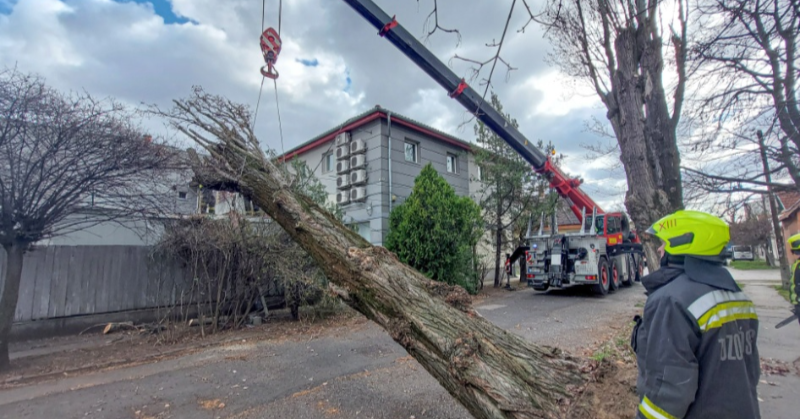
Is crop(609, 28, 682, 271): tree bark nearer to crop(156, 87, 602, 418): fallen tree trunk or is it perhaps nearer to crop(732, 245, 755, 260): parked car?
crop(156, 87, 602, 418): fallen tree trunk

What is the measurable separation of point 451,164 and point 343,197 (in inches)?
206

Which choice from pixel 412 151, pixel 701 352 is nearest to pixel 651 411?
pixel 701 352

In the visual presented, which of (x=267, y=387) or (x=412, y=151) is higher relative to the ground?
(x=412, y=151)

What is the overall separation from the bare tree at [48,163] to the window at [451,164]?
11903 millimetres

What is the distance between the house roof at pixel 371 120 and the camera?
12.7m

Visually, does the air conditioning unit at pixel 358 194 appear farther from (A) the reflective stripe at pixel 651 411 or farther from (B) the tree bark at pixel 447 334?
(A) the reflective stripe at pixel 651 411

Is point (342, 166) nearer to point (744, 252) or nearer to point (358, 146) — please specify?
point (358, 146)

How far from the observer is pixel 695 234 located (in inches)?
68.5

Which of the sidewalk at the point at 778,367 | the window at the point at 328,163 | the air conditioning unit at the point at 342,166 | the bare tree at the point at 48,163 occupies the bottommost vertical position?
the sidewalk at the point at 778,367

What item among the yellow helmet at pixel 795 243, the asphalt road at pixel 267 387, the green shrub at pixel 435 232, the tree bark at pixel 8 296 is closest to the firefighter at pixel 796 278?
the yellow helmet at pixel 795 243

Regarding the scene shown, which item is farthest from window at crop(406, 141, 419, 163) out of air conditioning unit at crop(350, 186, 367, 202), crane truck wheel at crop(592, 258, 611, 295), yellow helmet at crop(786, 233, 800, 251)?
yellow helmet at crop(786, 233, 800, 251)

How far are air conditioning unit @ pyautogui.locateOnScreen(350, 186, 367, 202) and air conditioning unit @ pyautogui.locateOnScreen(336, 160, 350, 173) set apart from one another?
1.03 m

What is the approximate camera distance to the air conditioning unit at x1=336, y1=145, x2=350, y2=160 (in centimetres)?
1370

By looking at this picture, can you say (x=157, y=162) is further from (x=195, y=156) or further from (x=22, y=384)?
(x=22, y=384)
